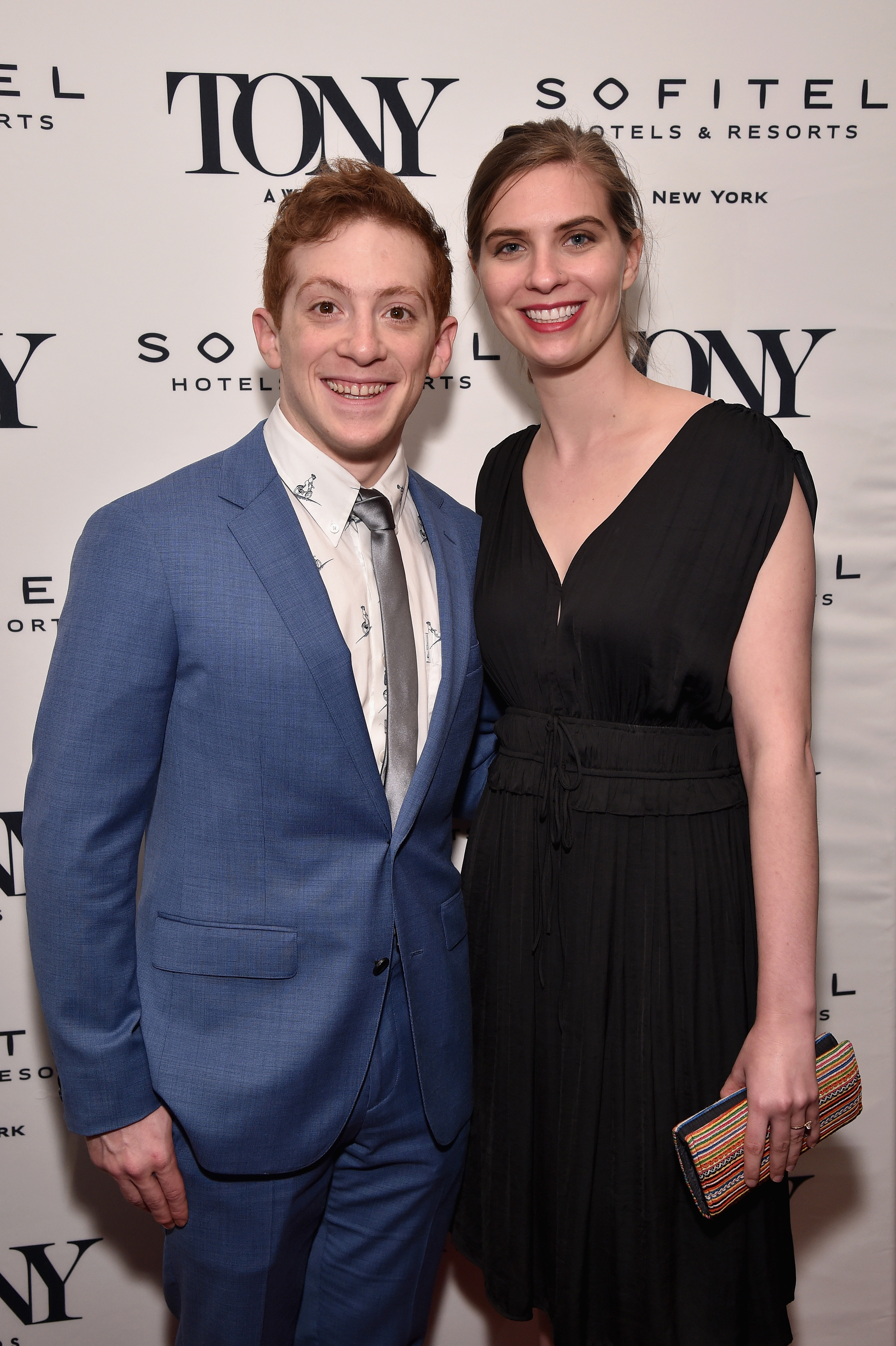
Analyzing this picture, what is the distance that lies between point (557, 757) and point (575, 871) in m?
0.15

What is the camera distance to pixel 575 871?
1.31m

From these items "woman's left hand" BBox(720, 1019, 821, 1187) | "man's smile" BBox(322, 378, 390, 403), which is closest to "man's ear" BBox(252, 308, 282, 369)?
"man's smile" BBox(322, 378, 390, 403)

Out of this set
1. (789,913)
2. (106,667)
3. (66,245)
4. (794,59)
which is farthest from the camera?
(794,59)

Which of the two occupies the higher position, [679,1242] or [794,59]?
[794,59]

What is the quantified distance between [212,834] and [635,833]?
53cm

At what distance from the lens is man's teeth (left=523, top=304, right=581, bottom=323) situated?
1.36m

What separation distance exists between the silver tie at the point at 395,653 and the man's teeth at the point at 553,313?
1.14 ft

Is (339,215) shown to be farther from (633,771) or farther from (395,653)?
(633,771)

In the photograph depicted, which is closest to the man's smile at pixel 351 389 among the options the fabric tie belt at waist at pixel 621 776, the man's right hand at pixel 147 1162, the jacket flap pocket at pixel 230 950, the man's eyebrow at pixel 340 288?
the man's eyebrow at pixel 340 288

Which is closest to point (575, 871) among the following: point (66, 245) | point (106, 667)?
point (106, 667)

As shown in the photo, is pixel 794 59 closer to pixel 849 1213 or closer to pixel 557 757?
pixel 557 757

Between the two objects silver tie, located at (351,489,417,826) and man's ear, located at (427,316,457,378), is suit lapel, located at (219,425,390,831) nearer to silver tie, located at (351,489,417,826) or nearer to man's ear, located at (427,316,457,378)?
silver tie, located at (351,489,417,826)

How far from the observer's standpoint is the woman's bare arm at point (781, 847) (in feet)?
4.03

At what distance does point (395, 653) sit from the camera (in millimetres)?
1245
